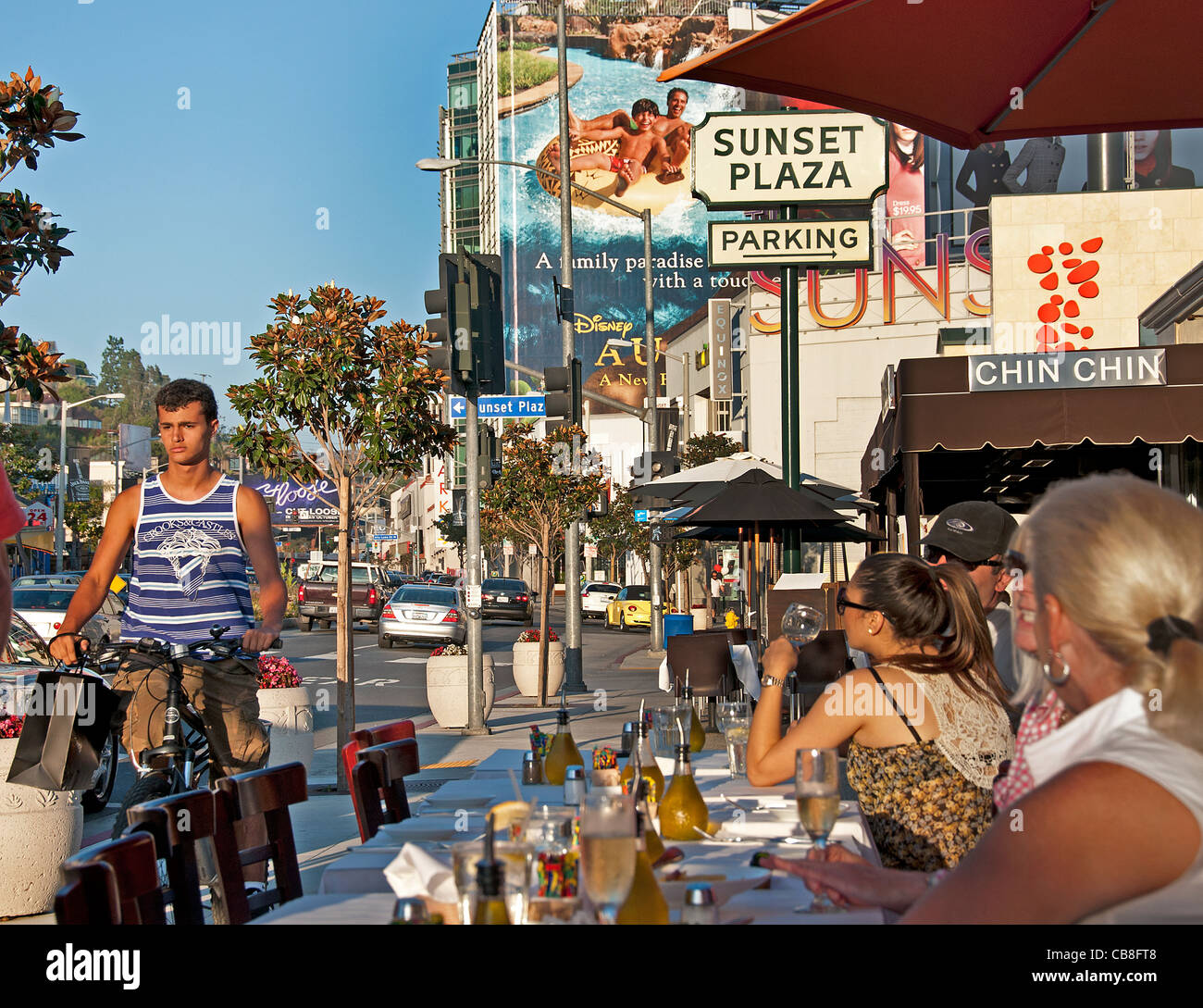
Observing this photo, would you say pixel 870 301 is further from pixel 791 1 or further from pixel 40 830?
pixel 791 1

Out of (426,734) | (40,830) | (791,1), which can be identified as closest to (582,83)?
(791,1)

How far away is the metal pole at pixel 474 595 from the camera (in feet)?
44.0

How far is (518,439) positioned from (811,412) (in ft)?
70.5

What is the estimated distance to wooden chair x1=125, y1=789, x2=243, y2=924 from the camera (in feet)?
9.80

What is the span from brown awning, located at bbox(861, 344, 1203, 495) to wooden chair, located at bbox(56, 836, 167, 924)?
33.4 ft

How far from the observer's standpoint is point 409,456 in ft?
35.4

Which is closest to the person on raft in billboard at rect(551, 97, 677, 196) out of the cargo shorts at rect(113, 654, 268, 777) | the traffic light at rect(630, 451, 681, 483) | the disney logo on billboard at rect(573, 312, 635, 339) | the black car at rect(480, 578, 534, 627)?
the disney logo on billboard at rect(573, 312, 635, 339)

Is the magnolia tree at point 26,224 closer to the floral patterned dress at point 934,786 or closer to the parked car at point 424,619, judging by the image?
the floral patterned dress at point 934,786

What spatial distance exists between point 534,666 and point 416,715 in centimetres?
181

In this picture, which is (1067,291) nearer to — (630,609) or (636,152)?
(630,609)

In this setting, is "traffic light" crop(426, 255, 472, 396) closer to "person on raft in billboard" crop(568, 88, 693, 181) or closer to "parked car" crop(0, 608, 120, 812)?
"parked car" crop(0, 608, 120, 812)

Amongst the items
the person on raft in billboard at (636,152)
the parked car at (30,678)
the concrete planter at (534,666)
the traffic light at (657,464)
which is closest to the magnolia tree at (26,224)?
the parked car at (30,678)

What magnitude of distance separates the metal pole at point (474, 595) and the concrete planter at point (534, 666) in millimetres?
3161
